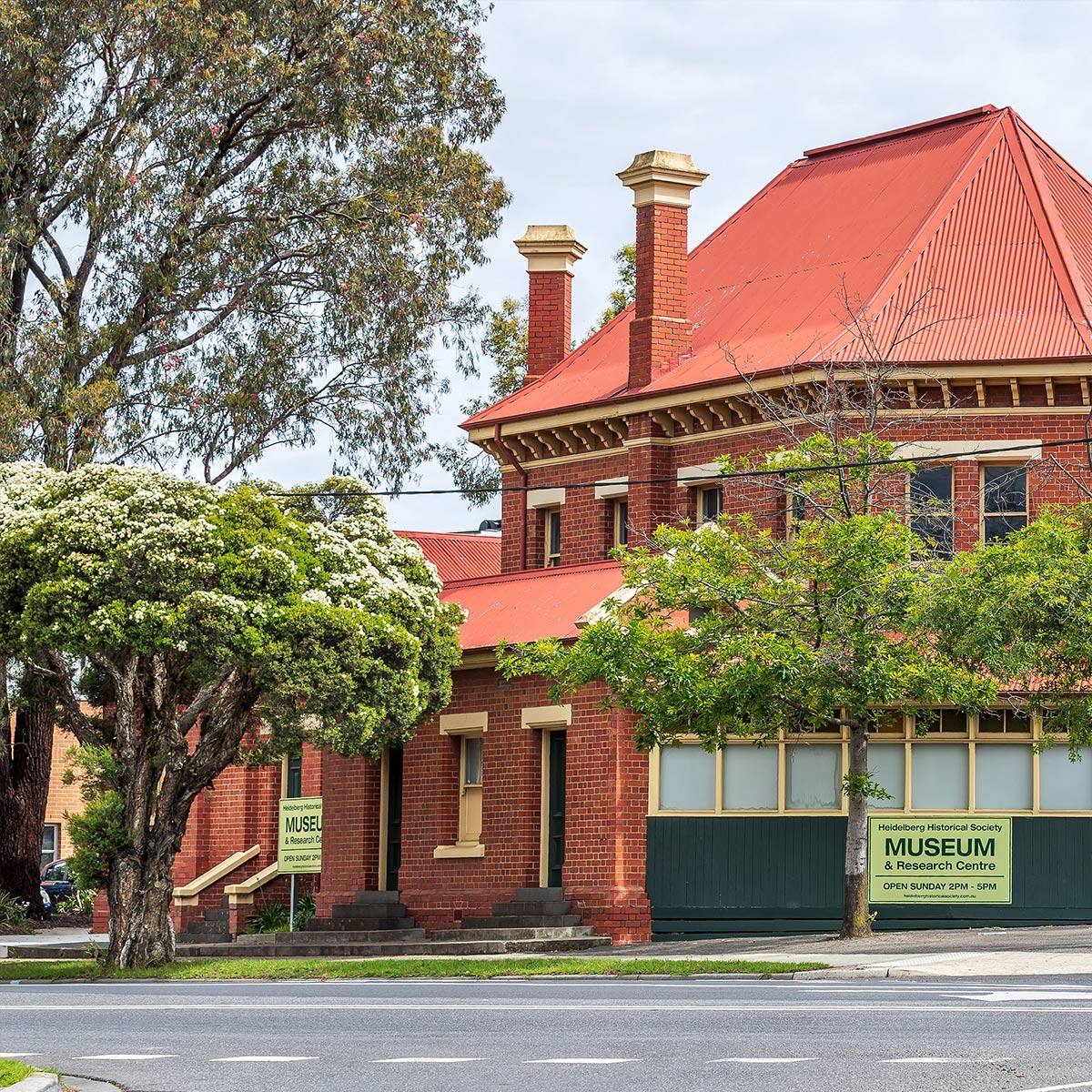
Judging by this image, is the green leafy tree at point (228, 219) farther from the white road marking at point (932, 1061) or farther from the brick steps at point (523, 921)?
the white road marking at point (932, 1061)

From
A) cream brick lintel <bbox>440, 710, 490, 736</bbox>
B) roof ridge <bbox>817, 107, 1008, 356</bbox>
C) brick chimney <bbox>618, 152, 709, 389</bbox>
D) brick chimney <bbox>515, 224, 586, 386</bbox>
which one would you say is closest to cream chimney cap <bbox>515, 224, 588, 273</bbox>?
brick chimney <bbox>515, 224, 586, 386</bbox>

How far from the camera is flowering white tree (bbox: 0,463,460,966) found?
23.4 metres

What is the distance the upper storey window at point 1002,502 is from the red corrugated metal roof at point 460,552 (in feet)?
41.7

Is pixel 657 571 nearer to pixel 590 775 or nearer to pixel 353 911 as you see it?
pixel 590 775

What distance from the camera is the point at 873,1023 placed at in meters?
12.4

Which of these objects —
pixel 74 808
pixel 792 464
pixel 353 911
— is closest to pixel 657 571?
pixel 792 464

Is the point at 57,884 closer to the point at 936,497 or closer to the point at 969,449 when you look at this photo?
the point at 936,497

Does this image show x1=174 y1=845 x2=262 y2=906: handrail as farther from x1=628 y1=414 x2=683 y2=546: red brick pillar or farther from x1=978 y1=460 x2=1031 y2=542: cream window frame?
x1=978 y1=460 x2=1031 y2=542: cream window frame

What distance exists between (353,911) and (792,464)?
34.4ft

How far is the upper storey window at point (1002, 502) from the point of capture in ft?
97.8

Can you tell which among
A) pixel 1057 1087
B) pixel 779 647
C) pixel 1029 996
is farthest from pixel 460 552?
pixel 1057 1087

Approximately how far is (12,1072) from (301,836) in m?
22.7

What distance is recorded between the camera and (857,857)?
79.9ft

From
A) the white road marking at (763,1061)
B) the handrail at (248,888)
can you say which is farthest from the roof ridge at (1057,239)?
the white road marking at (763,1061)
